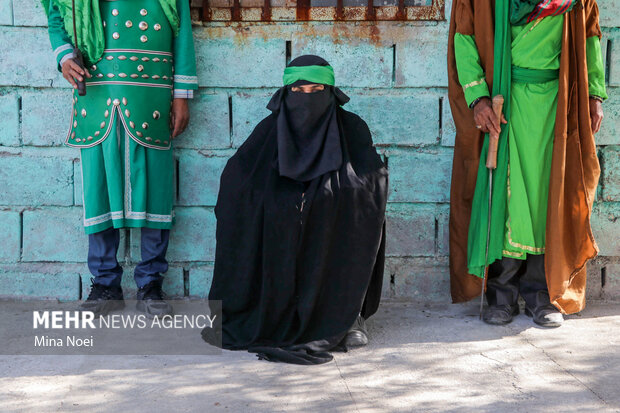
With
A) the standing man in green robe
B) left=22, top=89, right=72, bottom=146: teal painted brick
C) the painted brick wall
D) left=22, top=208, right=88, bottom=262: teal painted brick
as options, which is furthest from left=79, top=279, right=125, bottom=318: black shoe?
left=22, top=89, right=72, bottom=146: teal painted brick

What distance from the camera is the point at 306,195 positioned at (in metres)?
3.47

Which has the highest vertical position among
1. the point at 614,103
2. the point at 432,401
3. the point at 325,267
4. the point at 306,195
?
the point at 614,103

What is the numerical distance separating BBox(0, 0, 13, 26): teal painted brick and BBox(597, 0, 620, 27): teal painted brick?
335 cm

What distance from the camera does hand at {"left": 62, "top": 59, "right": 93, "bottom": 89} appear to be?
3762 millimetres

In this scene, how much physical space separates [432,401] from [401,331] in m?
0.95

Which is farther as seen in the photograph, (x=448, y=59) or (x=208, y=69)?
(x=208, y=69)

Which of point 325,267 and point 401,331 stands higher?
point 325,267

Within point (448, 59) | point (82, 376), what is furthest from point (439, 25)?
point (82, 376)

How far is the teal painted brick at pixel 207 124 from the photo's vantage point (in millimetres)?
4234

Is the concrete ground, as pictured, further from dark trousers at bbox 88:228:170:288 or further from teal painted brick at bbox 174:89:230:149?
teal painted brick at bbox 174:89:230:149

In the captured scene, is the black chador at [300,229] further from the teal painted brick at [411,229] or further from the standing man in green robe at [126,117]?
the teal painted brick at [411,229]

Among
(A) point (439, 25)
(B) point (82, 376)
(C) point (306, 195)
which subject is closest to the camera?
(B) point (82, 376)

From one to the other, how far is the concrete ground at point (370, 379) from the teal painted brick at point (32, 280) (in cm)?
104

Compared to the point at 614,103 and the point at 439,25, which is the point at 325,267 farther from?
the point at 614,103
